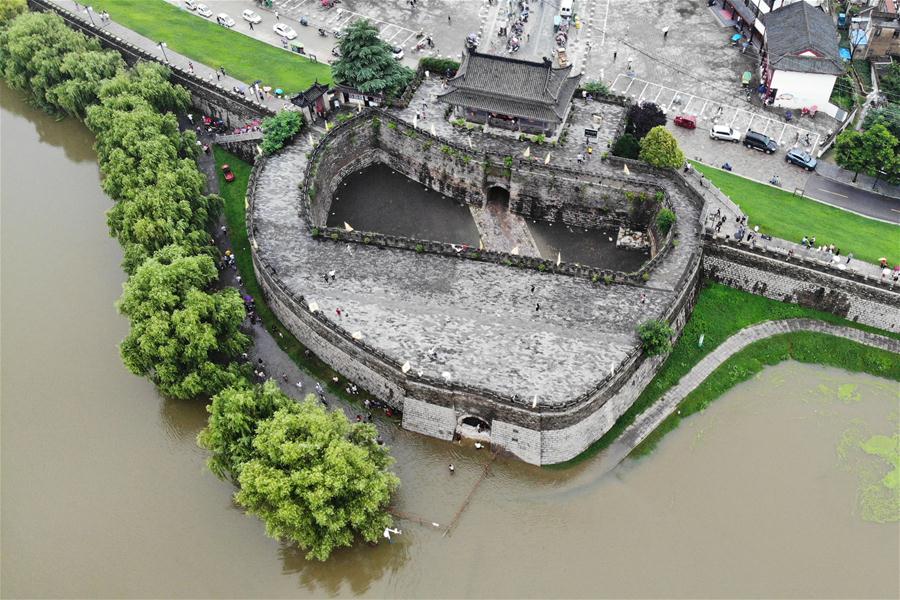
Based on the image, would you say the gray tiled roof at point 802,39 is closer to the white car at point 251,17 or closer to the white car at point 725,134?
the white car at point 725,134

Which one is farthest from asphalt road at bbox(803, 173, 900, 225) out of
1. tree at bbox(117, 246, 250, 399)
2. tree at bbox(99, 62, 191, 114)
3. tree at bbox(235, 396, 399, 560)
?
tree at bbox(99, 62, 191, 114)

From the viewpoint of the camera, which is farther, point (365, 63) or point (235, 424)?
point (365, 63)

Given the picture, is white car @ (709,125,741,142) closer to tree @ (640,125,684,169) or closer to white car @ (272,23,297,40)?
tree @ (640,125,684,169)

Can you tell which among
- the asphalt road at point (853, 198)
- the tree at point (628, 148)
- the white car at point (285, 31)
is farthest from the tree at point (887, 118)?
the white car at point (285, 31)

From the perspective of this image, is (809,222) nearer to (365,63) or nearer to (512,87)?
(512,87)

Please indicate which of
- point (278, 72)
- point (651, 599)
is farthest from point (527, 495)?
point (278, 72)

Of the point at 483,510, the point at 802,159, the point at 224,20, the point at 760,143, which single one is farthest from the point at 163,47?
the point at 802,159
